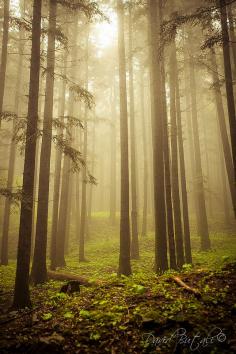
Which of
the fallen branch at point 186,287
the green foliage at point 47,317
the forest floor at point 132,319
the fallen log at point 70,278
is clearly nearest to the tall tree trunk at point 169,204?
the forest floor at point 132,319

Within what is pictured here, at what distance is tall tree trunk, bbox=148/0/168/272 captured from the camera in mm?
10250

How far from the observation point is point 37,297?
826cm

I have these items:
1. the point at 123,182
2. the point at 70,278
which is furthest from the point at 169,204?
the point at 70,278

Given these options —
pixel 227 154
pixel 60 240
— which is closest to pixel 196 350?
pixel 60 240

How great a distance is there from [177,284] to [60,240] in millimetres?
9085

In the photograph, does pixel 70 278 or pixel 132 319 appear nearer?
pixel 132 319

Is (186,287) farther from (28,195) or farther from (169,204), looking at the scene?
(28,195)

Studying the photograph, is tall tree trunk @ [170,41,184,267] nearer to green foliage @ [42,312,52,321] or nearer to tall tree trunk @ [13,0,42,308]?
green foliage @ [42,312,52,321]

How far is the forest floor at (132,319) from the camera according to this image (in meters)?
4.63

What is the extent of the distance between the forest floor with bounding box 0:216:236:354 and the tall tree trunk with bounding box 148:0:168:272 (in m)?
1.95

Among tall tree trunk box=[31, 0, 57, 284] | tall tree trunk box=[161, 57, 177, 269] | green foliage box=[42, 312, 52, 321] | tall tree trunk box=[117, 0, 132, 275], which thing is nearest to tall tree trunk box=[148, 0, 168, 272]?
tall tree trunk box=[161, 57, 177, 269]

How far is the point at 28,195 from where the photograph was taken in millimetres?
7387

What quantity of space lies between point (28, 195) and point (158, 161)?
5.69 m

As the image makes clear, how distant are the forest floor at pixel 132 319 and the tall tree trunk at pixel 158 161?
195 cm
